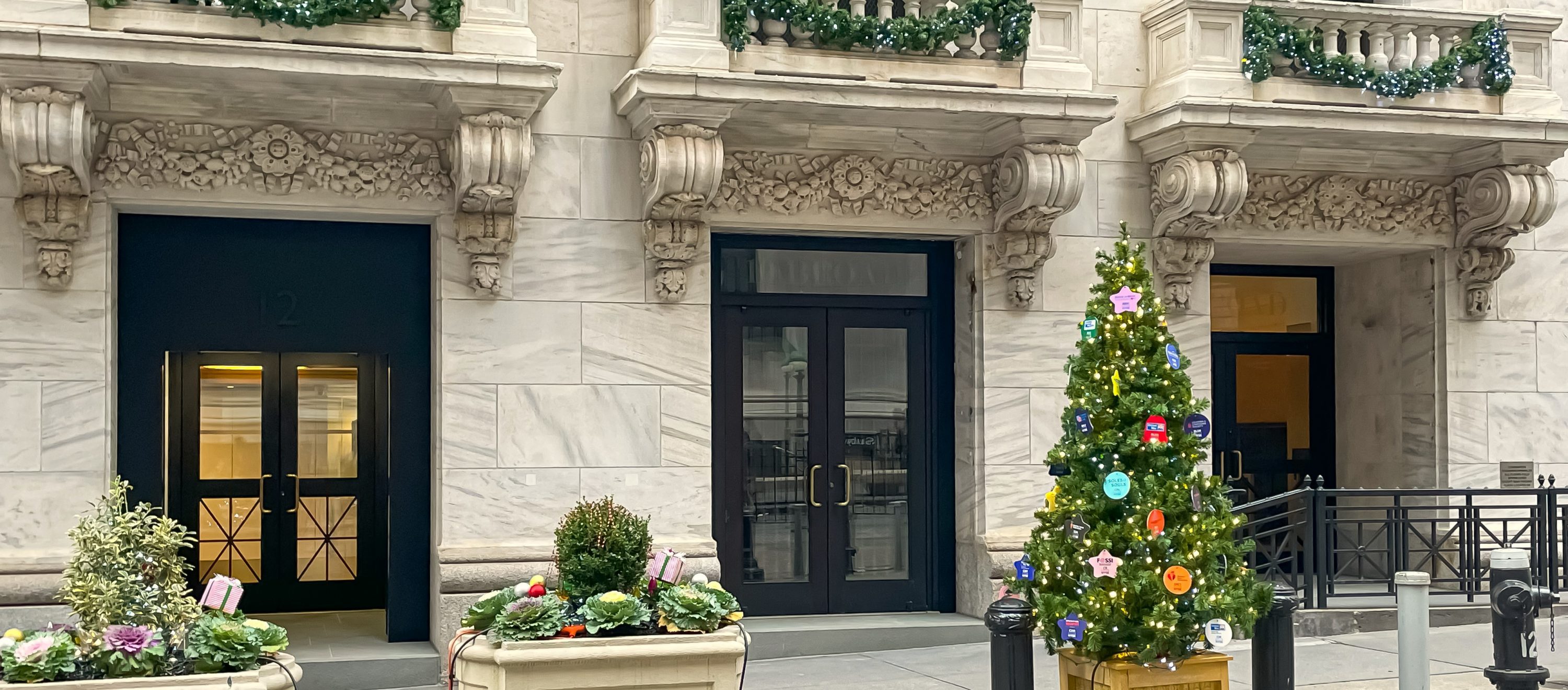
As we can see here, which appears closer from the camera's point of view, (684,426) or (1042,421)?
(684,426)

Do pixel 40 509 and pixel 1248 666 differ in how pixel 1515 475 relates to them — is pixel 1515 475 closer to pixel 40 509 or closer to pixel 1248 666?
pixel 1248 666

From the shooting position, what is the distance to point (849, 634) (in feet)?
38.9

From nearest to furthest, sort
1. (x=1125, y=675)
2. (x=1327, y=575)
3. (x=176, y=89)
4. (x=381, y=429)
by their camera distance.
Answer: (x=1125, y=675) < (x=176, y=89) < (x=1327, y=575) < (x=381, y=429)

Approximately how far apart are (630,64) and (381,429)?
3965 mm

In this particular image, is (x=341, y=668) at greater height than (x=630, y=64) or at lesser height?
lesser

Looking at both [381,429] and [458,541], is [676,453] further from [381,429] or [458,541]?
[381,429]

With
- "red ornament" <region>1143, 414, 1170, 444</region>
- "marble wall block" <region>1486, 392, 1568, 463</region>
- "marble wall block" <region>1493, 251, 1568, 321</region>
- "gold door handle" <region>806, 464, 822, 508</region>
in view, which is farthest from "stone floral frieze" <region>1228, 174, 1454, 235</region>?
"red ornament" <region>1143, 414, 1170, 444</region>

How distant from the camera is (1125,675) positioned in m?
7.71

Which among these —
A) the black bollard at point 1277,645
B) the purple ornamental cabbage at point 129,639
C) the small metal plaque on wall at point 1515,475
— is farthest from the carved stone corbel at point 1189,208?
the purple ornamental cabbage at point 129,639

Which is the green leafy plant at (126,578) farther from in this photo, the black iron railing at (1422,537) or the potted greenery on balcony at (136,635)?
the black iron railing at (1422,537)

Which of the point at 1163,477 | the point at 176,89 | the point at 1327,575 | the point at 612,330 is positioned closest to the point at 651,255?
the point at 612,330

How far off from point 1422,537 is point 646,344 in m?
6.51

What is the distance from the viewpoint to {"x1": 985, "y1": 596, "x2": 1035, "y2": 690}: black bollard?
7.93 metres

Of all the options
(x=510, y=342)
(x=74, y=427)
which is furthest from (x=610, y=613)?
(x=74, y=427)
